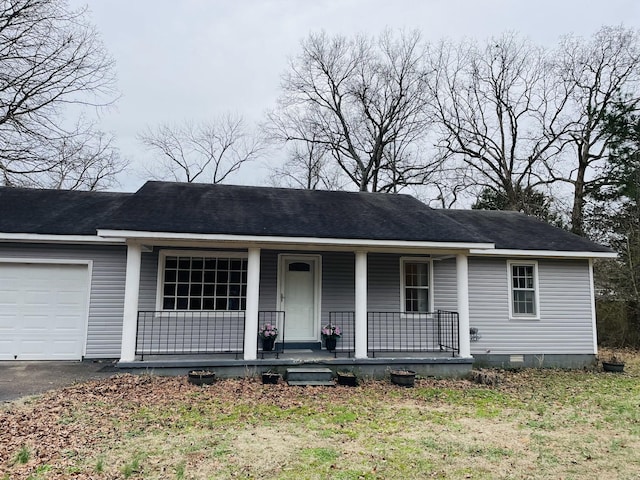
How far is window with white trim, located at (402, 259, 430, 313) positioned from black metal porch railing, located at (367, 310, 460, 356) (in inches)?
9.0

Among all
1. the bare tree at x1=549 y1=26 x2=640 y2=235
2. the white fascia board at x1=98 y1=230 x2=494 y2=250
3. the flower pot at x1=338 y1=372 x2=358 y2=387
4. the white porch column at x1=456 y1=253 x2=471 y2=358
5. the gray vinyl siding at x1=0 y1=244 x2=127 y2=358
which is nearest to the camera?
the white fascia board at x1=98 y1=230 x2=494 y2=250

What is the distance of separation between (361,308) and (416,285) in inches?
89.2

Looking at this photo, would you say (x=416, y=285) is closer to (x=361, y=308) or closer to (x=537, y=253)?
(x=361, y=308)

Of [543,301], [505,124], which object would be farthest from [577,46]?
[543,301]

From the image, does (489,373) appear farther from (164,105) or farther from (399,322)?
(164,105)

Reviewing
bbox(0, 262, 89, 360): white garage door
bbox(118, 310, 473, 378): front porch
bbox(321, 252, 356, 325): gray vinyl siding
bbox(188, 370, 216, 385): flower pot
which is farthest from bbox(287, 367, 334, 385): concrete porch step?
bbox(0, 262, 89, 360): white garage door

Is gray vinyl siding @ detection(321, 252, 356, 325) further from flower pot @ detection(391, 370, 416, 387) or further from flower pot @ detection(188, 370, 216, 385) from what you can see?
flower pot @ detection(188, 370, 216, 385)

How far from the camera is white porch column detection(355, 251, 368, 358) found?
26.9 ft

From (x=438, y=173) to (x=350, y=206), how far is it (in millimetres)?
14983

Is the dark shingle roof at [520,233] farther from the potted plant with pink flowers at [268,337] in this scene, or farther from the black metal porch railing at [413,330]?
the potted plant with pink flowers at [268,337]

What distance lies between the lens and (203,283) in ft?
30.1

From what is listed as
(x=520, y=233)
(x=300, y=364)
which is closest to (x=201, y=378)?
(x=300, y=364)

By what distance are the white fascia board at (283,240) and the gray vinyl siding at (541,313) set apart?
210 cm

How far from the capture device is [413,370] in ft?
27.0
